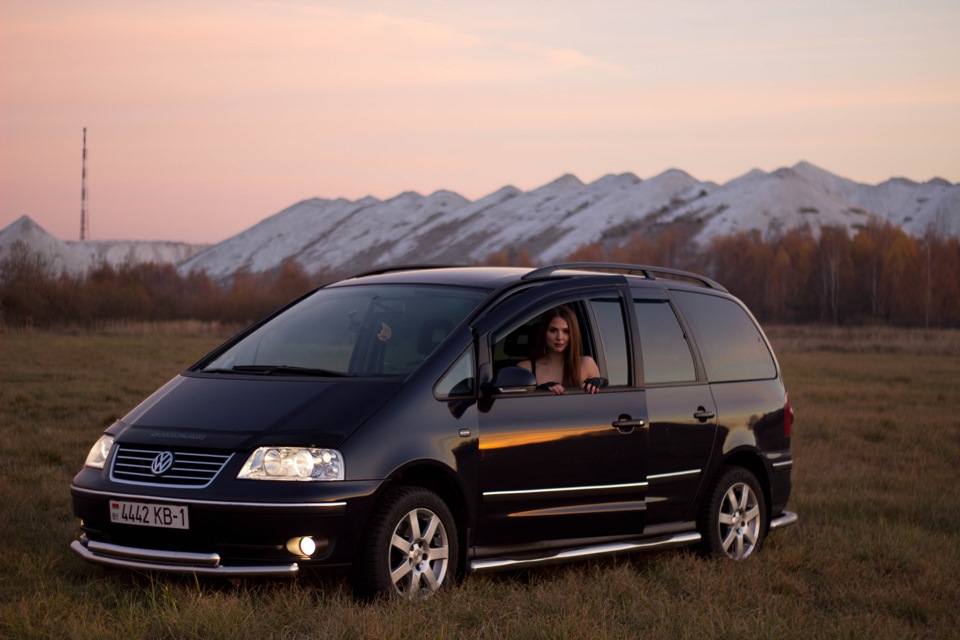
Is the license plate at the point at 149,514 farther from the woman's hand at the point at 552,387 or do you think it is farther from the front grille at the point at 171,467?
the woman's hand at the point at 552,387

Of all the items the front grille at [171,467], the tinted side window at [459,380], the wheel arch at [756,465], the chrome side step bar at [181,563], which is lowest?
the chrome side step bar at [181,563]

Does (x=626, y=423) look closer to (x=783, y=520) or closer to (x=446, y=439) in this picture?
(x=446, y=439)

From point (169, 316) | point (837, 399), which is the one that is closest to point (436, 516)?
point (837, 399)

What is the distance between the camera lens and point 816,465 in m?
13.9

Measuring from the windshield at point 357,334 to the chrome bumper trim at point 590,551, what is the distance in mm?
1137

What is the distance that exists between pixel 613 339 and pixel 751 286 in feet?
416

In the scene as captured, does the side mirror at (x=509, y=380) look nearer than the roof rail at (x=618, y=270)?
Yes

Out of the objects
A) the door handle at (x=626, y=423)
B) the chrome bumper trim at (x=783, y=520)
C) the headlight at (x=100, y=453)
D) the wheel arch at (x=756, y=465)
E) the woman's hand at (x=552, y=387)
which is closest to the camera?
the headlight at (x=100, y=453)

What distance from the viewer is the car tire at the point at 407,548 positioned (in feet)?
20.2

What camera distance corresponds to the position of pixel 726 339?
8859mm

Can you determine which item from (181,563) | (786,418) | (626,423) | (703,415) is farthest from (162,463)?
(786,418)

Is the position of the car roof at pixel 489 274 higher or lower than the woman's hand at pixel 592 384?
higher

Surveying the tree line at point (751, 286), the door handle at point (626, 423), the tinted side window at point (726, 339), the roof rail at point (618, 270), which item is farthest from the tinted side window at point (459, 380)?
the tree line at point (751, 286)

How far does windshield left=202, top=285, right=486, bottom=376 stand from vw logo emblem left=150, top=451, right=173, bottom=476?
2.96 ft
